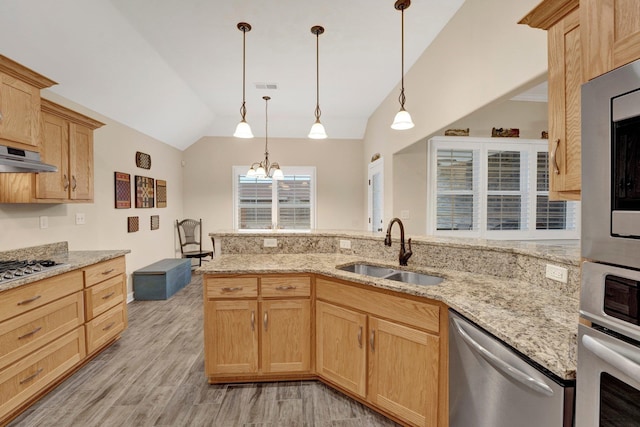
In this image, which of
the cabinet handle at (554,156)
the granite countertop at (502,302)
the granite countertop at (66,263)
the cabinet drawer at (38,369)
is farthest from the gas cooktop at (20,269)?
the cabinet handle at (554,156)

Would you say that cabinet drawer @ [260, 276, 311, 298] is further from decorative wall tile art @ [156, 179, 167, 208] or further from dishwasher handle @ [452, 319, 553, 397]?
decorative wall tile art @ [156, 179, 167, 208]

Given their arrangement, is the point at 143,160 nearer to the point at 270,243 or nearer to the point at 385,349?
the point at 270,243

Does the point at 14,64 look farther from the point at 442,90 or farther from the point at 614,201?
the point at 442,90

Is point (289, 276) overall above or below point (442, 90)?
below

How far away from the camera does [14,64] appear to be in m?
1.99

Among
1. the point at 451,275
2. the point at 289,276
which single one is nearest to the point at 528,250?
the point at 451,275

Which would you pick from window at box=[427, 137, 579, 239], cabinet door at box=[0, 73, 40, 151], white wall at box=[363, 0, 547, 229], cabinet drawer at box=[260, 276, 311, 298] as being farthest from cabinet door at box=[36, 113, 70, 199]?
window at box=[427, 137, 579, 239]

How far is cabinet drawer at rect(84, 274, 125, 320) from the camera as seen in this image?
2441 mm

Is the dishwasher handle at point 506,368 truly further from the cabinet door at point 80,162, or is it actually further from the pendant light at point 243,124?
the cabinet door at point 80,162

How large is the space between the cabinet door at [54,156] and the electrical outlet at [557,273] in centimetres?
373

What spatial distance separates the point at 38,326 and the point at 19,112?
1513 millimetres

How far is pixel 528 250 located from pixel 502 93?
3.70 feet

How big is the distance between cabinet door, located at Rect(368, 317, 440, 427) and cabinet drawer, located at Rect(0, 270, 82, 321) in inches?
86.8

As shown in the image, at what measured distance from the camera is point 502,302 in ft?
4.74
